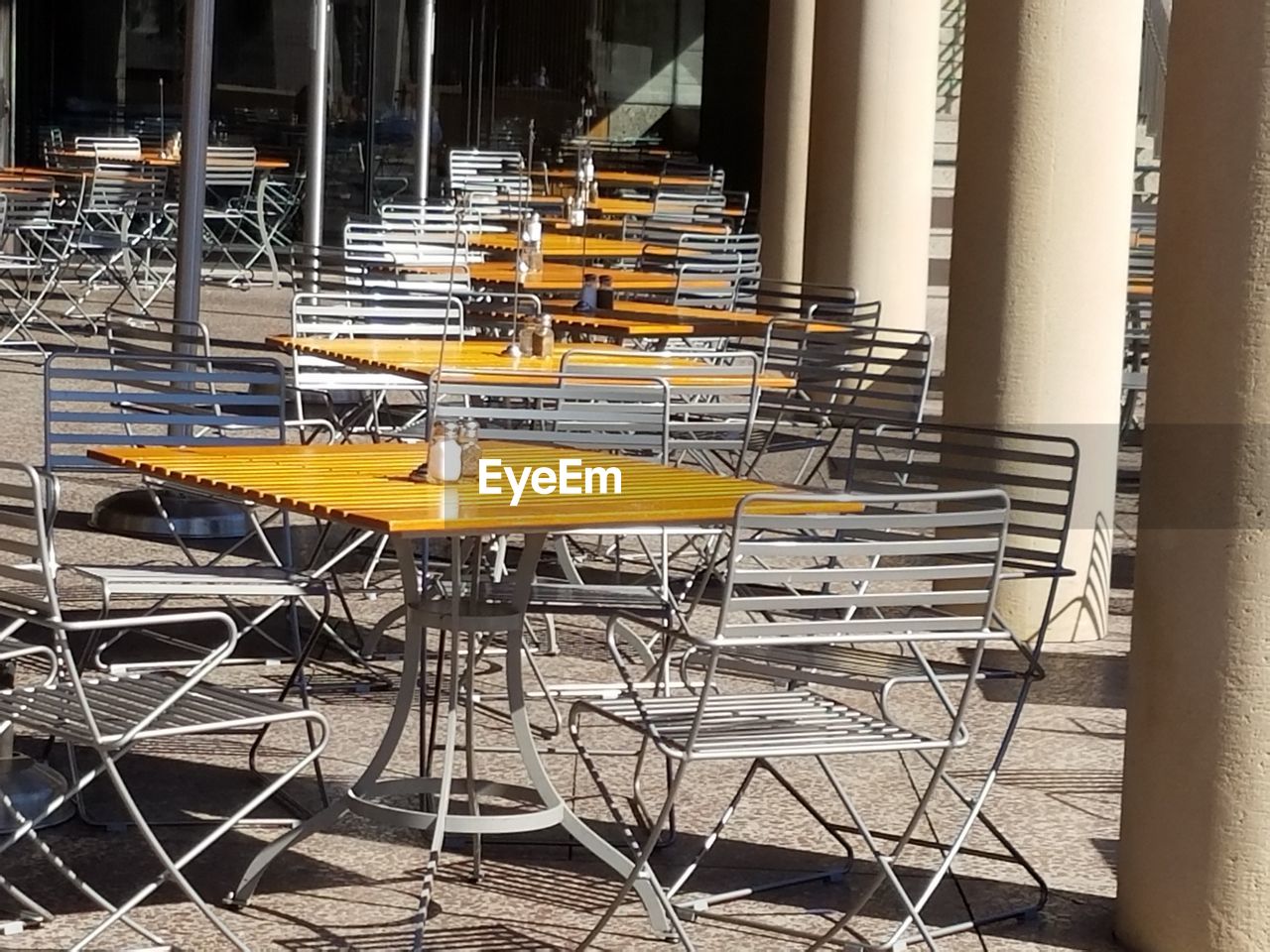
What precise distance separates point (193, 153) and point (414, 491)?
12.7 ft

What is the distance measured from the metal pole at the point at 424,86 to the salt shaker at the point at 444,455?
40.2 feet

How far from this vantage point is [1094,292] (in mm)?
6730

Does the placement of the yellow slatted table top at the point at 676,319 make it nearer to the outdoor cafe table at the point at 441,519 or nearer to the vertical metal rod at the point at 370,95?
the outdoor cafe table at the point at 441,519

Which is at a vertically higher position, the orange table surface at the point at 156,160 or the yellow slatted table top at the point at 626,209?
the orange table surface at the point at 156,160

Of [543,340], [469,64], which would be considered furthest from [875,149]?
[469,64]

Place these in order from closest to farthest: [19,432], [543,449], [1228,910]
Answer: [1228,910] → [543,449] → [19,432]

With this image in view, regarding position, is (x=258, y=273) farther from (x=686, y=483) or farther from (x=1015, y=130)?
(x=686, y=483)

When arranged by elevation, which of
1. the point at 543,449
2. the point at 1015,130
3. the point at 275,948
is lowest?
the point at 275,948

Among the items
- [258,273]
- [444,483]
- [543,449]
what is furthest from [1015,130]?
[258,273]

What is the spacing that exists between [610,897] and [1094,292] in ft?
10.2

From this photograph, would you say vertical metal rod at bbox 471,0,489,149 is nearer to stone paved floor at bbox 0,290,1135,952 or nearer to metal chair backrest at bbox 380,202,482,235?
metal chair backrest at bbox 380,202,482,235

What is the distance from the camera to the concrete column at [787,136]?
1418cm

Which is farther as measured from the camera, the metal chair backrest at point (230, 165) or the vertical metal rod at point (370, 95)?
the vertical metal rod at point (370, 95)

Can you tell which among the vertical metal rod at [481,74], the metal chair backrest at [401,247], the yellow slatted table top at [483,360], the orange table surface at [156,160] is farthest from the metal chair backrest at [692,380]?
the vertical metal rod at [481,74]
